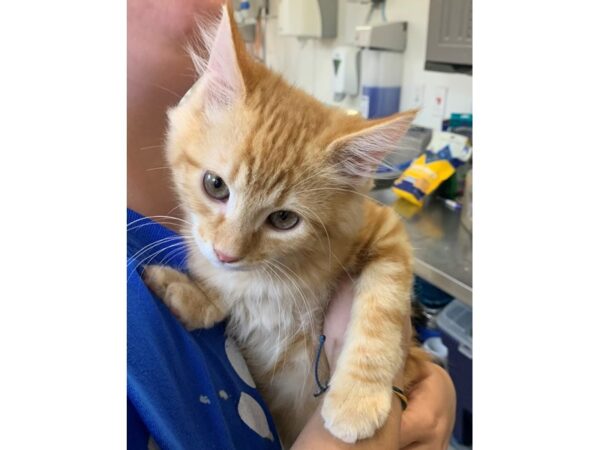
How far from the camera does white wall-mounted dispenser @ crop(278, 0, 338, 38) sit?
3.04m

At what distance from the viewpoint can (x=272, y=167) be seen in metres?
0.85

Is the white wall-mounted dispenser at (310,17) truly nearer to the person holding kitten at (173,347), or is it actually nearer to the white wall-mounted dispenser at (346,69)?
the white wall-mounted dispenser at (346,69)

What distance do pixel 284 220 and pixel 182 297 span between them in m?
0.22

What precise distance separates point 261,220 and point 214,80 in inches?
10.6

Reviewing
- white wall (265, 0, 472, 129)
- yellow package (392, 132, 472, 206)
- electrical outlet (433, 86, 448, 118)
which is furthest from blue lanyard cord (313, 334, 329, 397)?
electrical outlet (433, 86, 448, 118)

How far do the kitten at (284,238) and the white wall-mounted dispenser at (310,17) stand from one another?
230 cm

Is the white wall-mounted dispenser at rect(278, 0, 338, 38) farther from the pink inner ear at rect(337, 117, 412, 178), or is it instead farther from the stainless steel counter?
the pink inner ear at rect(337, 117, 412, 178)

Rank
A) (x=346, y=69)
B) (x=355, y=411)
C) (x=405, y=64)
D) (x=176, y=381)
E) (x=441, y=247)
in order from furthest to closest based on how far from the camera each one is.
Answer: (x=346, y=69)
(x=405, y=64)
(x=441, y=247)
(x=355, y=411)
(x=176, y=381)

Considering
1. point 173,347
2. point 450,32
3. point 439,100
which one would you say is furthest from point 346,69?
point 173,347


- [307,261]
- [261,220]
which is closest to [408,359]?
[307,261]

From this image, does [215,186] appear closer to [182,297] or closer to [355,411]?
[182,297]

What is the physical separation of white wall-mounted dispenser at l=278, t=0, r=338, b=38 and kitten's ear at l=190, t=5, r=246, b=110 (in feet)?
7.67

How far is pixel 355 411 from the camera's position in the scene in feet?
2.63

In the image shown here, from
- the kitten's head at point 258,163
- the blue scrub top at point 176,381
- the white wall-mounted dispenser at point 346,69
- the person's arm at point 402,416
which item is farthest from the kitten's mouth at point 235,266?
the white wall-mounted dispenser at point 346,69
